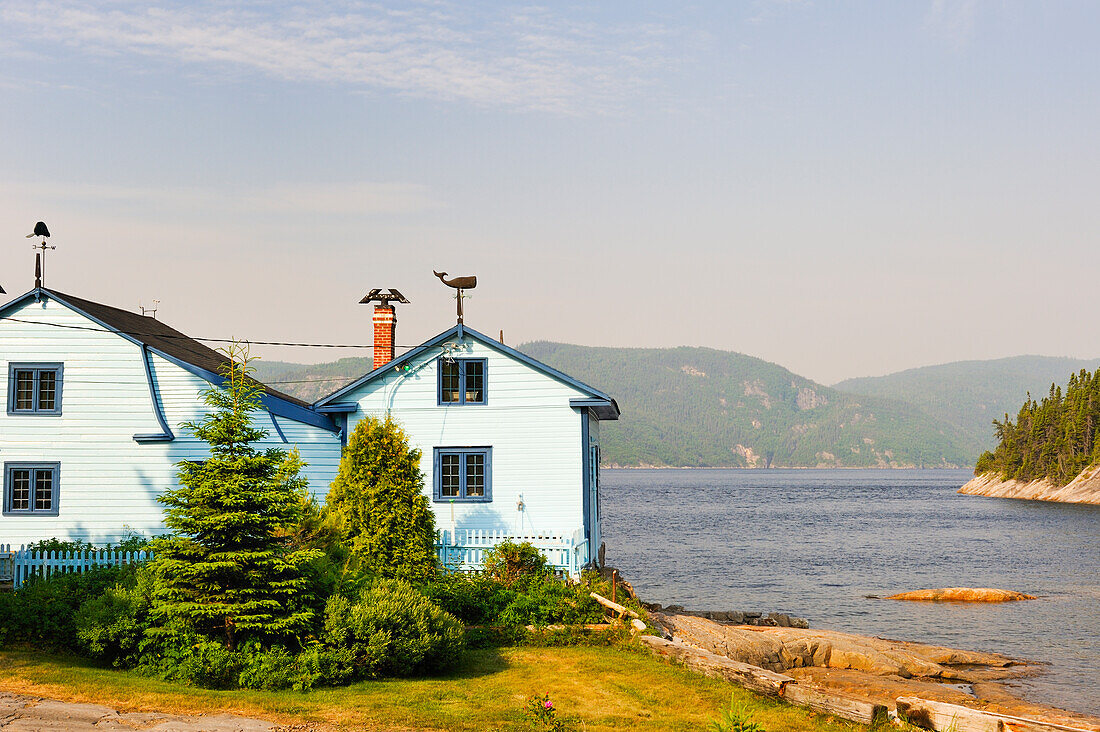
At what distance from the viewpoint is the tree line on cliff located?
133m

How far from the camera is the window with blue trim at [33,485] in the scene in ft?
81.9

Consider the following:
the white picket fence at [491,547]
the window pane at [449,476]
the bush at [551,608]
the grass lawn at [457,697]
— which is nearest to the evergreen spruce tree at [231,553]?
the grass lawn at [457,697]

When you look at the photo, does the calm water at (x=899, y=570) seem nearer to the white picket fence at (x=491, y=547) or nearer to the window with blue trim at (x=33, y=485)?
the white picket fence at (x=491, y=547)

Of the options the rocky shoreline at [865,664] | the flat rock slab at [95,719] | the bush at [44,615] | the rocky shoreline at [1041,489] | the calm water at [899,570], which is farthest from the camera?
the rocky shoreline at [1041,489]

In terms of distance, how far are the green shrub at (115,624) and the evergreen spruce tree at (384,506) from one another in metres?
5.09

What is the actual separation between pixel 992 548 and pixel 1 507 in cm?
6672

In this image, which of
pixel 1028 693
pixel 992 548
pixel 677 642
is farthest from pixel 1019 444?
pixel 677 642

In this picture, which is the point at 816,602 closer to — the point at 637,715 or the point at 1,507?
the point at 637,715

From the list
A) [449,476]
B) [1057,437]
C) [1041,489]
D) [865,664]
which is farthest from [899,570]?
[1057,437]

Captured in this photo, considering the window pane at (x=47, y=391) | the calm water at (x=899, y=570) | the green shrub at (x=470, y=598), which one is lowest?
the calm water at (x=899, y=570)

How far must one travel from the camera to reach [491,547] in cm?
2330

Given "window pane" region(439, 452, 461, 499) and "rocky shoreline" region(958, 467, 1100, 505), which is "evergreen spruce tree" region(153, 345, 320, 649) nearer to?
"window pane" region(439, 452, 461, 499)

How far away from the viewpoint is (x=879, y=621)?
127 ft

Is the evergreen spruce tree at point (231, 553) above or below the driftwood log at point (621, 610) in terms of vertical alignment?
above
